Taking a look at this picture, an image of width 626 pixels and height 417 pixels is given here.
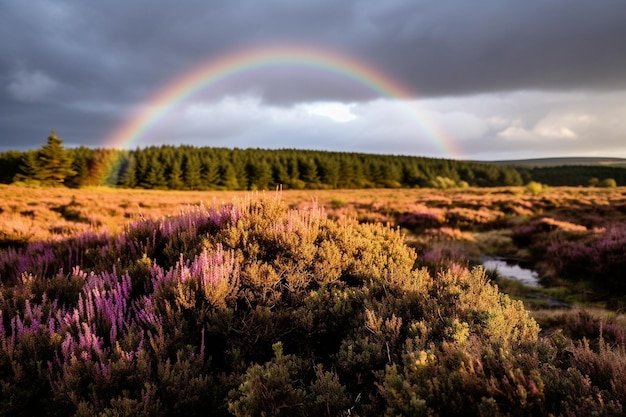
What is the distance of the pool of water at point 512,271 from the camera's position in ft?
27.8

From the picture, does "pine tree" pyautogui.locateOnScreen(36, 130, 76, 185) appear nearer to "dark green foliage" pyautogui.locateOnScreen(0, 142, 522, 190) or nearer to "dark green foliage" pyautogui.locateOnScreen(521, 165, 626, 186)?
"dark green foliage" pyautogui.locateOnScreen(0, 142, 522, 190)

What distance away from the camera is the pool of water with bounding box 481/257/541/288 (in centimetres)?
848

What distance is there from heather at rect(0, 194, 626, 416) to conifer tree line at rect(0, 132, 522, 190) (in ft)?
244

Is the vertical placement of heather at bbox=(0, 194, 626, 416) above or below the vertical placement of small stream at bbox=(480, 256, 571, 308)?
above

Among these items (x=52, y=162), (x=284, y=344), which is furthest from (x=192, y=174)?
(x=284, y=344)

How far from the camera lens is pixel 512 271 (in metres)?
9.48

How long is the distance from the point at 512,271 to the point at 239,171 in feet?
314

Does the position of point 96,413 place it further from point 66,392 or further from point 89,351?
point 89,351

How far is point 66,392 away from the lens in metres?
2.17

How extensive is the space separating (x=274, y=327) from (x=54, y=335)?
4.87ft

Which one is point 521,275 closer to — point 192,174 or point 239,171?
point 192,174

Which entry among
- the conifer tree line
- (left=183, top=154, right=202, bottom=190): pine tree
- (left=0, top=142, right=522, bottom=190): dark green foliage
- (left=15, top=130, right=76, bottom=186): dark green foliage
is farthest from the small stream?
(left=183, top=154, right=202, bottom=190): pine tree

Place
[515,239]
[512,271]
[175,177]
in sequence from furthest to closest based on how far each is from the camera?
[175,177]
[515,239]
[512,271]

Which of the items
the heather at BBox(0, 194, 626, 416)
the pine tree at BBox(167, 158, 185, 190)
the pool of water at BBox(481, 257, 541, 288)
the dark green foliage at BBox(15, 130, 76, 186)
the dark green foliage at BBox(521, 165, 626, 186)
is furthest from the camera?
the dark green foliage at BBox(521, 165, 626, 186)
